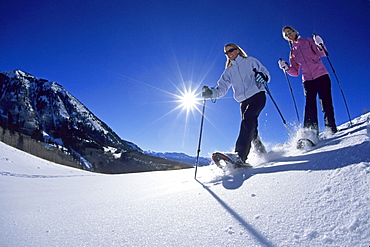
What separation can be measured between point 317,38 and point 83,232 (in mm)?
4190

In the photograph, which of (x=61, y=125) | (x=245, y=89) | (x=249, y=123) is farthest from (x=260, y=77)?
(x=61, y=125)

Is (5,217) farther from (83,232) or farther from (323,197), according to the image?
(323,197)

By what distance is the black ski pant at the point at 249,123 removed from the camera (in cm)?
240

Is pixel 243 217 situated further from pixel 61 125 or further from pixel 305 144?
pixel 61 125

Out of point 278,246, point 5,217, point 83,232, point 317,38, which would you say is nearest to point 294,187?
point 278,246

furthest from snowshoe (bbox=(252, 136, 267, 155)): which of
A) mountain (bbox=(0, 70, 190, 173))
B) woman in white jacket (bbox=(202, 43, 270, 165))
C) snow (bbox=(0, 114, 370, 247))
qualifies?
mountain (bbox=(0, 70, 190, 173))

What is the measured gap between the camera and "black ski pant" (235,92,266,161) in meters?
2.40

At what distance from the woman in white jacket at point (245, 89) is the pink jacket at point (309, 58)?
A: 3.82 feet

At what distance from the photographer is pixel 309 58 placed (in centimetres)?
339

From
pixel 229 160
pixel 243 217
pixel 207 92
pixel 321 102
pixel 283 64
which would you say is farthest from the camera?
pixel 283 64

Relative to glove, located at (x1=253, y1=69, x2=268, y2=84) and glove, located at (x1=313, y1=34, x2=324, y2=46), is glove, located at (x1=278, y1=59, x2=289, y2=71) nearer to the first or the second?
glove, located at (x1=313, y1=34, x2=324, y2=46)

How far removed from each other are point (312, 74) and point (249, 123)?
1.83 m

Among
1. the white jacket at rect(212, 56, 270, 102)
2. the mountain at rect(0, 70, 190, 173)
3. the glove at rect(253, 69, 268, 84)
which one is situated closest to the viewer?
the glove at rect(253, 69, 268, 84)

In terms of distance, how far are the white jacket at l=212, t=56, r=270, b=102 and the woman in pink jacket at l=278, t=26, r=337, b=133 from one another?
3.78ft
